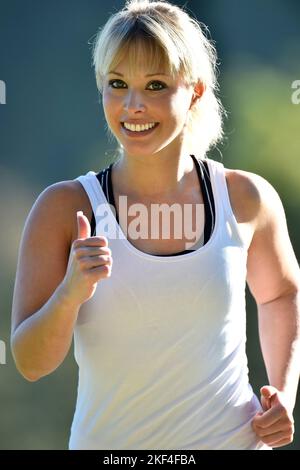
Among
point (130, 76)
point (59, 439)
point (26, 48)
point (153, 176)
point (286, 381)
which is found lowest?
point (59, 439)

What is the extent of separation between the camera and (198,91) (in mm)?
2268

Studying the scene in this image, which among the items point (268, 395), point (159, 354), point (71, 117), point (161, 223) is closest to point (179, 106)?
point (161, 223)

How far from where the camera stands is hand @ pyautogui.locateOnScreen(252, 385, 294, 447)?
2043 mm

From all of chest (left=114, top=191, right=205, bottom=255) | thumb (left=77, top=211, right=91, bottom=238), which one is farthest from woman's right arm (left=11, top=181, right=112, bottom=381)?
chest (left=114, top=191, right=205, bottom=255)

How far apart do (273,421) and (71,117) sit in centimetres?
252

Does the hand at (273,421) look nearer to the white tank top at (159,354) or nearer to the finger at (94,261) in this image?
the white tank top at (159,354)

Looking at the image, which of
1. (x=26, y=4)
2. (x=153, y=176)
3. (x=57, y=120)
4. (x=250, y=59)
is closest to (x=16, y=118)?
(x=57, y=120)

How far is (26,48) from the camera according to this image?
165 inches

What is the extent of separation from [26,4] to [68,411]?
1781 millimetres

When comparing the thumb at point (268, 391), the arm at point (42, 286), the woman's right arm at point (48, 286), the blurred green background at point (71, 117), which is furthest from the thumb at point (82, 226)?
the blurred green background at point (71, 117)

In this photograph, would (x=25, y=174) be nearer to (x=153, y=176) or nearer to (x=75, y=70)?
(x=75, y=70)

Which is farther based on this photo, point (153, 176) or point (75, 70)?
point (75, 70)

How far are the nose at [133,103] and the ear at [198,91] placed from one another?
242 millimetres

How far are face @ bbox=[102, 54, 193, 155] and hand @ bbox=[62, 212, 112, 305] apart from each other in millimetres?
295
